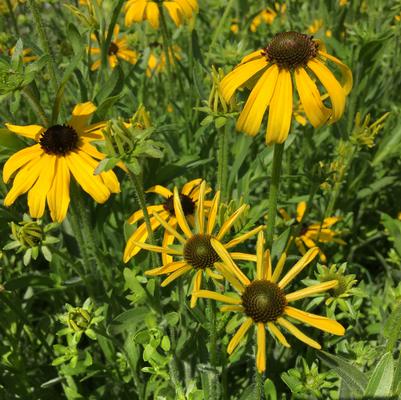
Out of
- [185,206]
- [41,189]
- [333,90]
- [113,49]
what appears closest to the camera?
[333,90]

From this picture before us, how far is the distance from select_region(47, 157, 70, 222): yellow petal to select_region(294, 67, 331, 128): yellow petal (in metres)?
0.75

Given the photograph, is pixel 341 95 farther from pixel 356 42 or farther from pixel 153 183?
pixel 356 42

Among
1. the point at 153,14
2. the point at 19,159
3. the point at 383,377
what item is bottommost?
the point at 383,377

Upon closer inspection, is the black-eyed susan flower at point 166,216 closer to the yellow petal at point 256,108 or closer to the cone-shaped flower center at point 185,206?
the cone-shaped flower center at point 185,206

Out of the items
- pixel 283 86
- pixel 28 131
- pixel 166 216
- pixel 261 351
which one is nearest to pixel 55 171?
pixel 28 131

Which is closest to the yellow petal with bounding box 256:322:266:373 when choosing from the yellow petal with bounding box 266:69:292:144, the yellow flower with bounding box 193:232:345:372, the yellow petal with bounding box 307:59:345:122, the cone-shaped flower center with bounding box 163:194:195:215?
the yellow flower with bounding box 193:232:345:372

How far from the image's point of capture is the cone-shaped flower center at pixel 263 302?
44.3 inches

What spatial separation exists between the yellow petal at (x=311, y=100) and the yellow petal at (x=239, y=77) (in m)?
0.11

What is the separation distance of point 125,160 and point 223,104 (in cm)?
45

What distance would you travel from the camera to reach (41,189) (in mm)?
1478

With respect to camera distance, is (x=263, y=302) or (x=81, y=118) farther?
(x=81, y=118)

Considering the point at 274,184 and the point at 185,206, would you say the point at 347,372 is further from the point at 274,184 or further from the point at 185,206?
the point at 185,206

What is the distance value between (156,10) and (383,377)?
1.80 meters

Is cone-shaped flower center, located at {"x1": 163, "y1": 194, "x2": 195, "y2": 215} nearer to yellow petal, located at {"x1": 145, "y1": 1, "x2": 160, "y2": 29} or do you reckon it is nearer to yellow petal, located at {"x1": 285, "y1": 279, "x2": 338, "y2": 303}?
yellow petal, located at {"x1": 285, "y1": 279, "x2": 338, "y2": 303}
